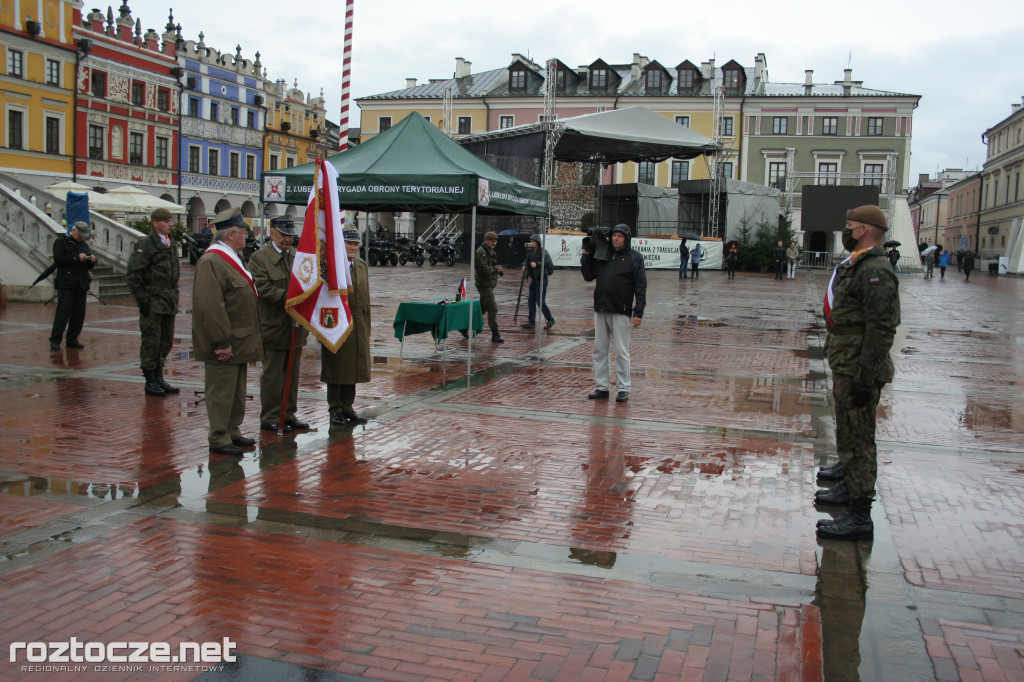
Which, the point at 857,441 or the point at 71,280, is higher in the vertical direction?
the point at 71,280

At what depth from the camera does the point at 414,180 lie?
9.91 meters

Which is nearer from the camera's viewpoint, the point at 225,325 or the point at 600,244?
the point at 225,325

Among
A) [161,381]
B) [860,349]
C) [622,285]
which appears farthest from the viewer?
[622,285]

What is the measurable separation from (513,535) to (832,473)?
2534 millimetres

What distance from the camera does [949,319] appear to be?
65.9 feet

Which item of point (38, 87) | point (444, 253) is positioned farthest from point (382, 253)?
point (38, 87)

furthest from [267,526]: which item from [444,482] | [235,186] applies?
[235,186]

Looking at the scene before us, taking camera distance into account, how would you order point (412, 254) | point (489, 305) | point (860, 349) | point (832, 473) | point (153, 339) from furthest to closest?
point (412, 254) → point (489, 305) → point (153, 339) → point (832, 473) → point (860, 349)

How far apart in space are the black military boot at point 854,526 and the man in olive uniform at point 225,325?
13.3ft

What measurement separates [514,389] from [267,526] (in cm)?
477

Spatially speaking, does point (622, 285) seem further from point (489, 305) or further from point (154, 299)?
point (489, 305)

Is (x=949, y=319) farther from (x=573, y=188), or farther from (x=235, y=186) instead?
(x=235, y=186)

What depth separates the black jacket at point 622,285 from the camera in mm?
8961

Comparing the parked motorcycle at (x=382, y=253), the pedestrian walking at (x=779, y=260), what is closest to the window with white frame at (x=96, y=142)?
the parked motorcycle at (x=382, y=253)
